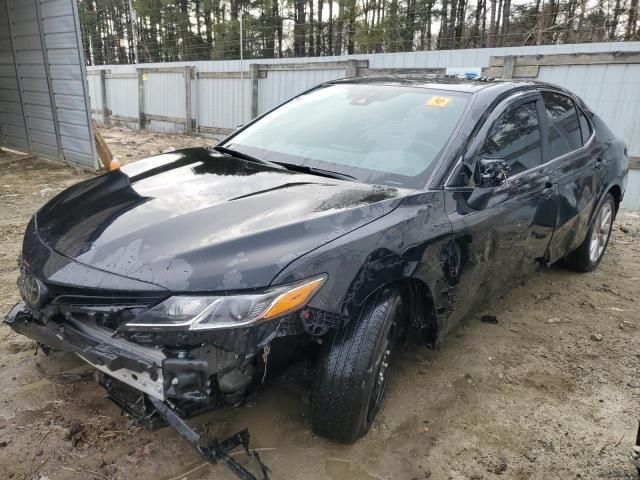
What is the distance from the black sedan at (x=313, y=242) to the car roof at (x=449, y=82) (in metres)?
0.02

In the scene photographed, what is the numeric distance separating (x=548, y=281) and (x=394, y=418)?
2.59m

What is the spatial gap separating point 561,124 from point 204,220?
286 centimetres

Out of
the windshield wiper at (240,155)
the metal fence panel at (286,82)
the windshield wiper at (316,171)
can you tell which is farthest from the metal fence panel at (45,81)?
the windshield wiper at (316,171)

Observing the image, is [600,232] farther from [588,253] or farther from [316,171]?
[316,171]

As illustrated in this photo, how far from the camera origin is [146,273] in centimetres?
185

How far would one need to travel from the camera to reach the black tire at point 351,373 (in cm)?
213

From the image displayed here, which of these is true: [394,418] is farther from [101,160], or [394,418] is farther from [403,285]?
[101,160]

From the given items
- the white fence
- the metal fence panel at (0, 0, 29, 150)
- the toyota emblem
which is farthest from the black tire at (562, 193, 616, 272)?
the metal fence panel at (0, 0, 29, 150)

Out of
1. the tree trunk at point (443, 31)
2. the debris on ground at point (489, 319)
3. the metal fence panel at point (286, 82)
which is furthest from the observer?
the tree trunk at point (443, 31)

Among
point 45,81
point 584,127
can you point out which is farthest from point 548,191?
point 45,81

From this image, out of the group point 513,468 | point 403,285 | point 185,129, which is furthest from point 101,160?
point 513,468

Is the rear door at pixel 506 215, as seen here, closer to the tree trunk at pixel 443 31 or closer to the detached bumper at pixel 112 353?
the detached bumper at pixel 112 353

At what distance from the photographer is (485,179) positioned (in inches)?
105

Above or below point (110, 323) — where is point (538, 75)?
above
